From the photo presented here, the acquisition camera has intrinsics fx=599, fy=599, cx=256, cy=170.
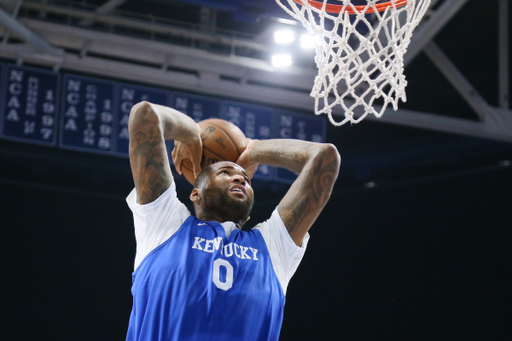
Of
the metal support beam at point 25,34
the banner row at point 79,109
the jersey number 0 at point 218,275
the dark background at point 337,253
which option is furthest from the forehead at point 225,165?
the dark background at point 337,253

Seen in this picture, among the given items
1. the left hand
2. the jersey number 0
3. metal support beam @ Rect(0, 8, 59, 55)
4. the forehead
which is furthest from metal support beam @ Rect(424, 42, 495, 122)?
the jersey number 0

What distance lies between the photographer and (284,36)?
5.41 m

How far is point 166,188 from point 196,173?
35cm

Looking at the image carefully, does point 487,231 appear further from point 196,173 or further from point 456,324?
point 196,173

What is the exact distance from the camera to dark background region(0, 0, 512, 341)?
6109mm

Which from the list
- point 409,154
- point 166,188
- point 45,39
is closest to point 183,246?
point 166,188

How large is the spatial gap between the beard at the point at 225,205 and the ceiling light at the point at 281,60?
12.1ft

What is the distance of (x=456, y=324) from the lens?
21.7 ft

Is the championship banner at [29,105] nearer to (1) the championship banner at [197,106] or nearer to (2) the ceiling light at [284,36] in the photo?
(1) the championship banner at [197,106]

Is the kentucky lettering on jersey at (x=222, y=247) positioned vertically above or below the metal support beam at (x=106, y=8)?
below

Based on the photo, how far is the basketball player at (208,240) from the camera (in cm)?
187

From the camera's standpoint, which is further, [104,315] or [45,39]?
[104,315]

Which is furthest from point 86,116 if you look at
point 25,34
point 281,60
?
point 281,60

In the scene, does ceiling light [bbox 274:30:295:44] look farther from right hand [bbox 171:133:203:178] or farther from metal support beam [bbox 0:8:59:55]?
right hand [bbox 171:133:203:178]
